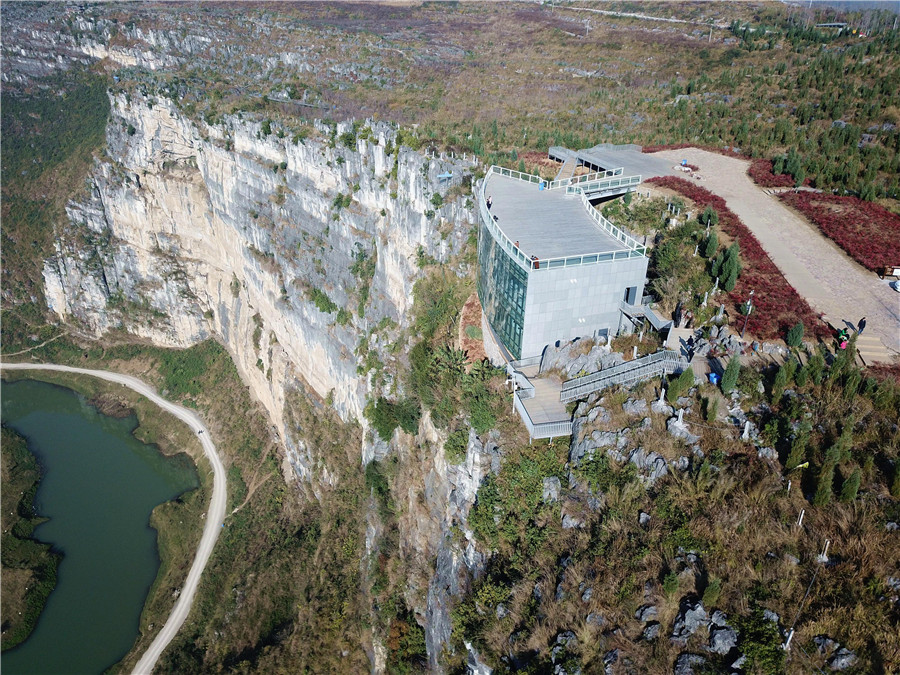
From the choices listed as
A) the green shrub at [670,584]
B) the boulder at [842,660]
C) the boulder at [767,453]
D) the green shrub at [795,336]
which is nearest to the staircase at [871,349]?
the green shrub at [795,336]

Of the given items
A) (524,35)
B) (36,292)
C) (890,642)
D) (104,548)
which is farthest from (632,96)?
(36,292)

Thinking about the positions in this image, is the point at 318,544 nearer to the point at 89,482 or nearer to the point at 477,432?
the point at 477,432

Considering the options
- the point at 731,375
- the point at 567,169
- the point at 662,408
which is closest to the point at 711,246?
the point at 731,375

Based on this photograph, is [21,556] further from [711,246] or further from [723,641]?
[711,246]

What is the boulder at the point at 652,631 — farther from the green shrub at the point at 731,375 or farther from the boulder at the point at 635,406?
the green shrub at the point at 731,375

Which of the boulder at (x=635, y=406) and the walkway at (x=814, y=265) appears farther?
the walkway at (x=814, y=265)
